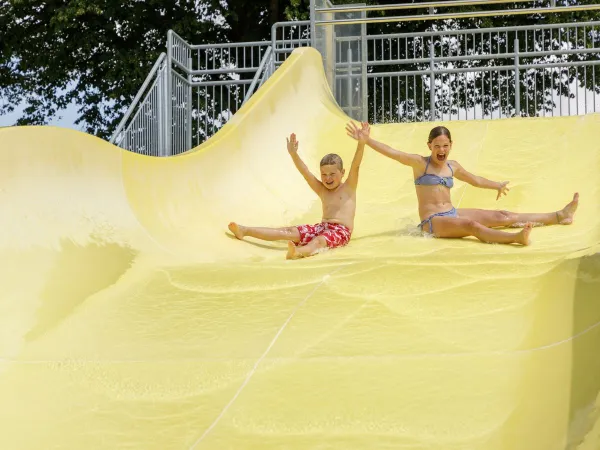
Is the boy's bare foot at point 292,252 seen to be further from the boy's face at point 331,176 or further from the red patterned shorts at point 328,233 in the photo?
the boy's face at point 331,176

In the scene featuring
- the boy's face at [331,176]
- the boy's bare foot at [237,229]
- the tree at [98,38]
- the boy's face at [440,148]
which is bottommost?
the boy's bare foot at [237,229]

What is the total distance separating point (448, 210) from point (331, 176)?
776mm

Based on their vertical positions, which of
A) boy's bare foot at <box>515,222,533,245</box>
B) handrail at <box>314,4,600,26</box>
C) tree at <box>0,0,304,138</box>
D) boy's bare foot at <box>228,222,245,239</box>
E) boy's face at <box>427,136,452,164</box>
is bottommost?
boy's bare foot at <box>515,222,533,245</box>

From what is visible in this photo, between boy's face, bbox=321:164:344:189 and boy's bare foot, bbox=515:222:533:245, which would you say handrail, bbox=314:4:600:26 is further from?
boy's bare foot, bbox=515:222:533:245

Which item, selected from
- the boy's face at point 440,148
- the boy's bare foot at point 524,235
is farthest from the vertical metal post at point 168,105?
the boy's bare foot at point 524,235

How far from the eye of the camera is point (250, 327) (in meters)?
3.27

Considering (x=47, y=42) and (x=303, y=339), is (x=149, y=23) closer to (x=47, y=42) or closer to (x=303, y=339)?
(x=47, y=42)

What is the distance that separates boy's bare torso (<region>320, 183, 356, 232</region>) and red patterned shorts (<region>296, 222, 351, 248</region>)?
0.28 feet

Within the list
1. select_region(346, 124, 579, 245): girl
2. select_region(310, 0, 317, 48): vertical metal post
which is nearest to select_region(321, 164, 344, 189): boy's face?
select_region(346, 124, 579, 245): girl

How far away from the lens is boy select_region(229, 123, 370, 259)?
5082 millimetres

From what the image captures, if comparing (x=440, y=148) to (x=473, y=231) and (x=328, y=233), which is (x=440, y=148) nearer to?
(x=473, y=231)

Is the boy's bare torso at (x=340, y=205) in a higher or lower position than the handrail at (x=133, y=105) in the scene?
Result: lower

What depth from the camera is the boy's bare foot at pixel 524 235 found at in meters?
4.80

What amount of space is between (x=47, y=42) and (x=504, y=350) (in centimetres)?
1735
